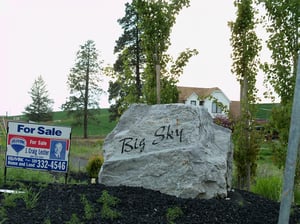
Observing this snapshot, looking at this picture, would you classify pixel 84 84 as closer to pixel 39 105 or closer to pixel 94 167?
pixel 39 105

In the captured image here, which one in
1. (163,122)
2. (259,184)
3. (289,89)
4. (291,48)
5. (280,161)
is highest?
(291,48)

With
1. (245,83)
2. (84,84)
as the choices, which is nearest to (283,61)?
(245,83)

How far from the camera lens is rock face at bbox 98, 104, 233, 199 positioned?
746 cm

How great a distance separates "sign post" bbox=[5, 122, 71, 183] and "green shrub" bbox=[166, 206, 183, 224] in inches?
124

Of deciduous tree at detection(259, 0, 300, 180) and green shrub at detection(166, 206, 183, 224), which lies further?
deciduous tree at detection(259, 0, 300, 180)

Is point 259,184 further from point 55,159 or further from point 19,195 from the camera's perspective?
point 19,195

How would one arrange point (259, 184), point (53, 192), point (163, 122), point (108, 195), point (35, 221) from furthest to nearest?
point (259, 184)
point (163, 122)
point (53, 192)
point (108, 195)
point (35, 221)

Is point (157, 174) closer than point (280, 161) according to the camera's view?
Yes

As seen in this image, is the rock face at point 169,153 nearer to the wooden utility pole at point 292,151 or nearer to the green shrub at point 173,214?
the green shrub at point 173,214

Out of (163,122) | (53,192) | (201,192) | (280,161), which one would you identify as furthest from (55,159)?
(280,161)

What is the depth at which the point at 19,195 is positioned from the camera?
6.84 metres

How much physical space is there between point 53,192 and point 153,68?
4.25m

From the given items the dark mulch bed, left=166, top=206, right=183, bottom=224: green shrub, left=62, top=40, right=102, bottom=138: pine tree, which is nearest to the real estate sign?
the dark mulch bed

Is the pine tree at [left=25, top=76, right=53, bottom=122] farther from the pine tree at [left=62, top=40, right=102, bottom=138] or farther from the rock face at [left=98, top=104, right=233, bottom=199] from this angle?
the rock face at [left=98, top=104, right=233, bottom=199]
